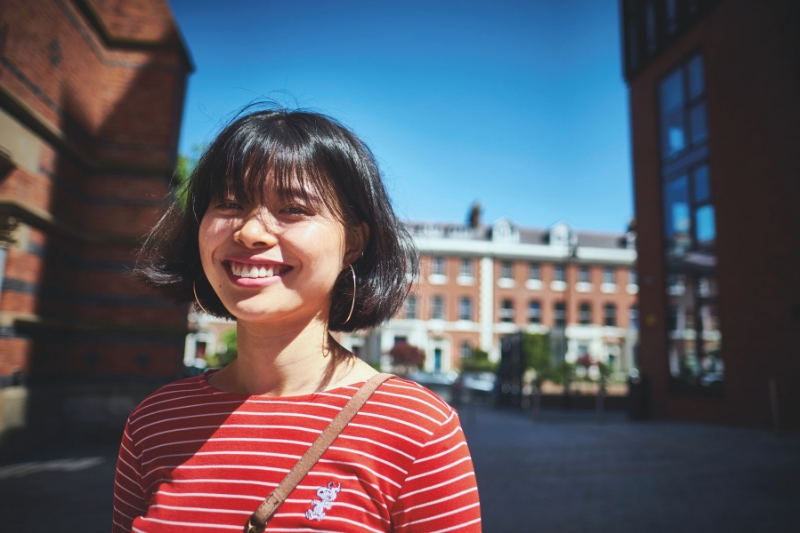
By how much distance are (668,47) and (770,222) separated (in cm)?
656

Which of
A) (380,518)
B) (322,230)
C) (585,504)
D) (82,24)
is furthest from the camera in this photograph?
(82,24)

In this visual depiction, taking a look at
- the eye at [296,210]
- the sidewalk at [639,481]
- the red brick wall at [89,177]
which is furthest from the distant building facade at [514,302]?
the eye at [296,210]

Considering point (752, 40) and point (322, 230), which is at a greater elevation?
point (752, 40)

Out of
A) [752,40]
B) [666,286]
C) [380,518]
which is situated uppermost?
[752,40]

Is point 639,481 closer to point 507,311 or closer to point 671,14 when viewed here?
point 671,14

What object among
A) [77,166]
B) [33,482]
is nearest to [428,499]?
[33,482]

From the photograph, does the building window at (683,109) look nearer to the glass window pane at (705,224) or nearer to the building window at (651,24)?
the building window at (651,24)

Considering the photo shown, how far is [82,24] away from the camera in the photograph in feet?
25.2

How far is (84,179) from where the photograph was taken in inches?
318

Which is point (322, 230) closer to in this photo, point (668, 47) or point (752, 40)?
point (752, 40)

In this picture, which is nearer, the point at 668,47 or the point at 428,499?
the point at 428,499

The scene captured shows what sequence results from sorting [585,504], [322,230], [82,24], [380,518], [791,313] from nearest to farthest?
[380,518] → [322,230] → [585,504] → [82,24] → [791,313]

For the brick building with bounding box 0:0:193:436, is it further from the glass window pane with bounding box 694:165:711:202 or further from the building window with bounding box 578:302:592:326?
the building window with bounding box 578:302:592:326

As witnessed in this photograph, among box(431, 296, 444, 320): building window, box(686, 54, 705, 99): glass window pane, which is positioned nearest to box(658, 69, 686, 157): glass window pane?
box(686, 54, 705, 99): glass window pane
